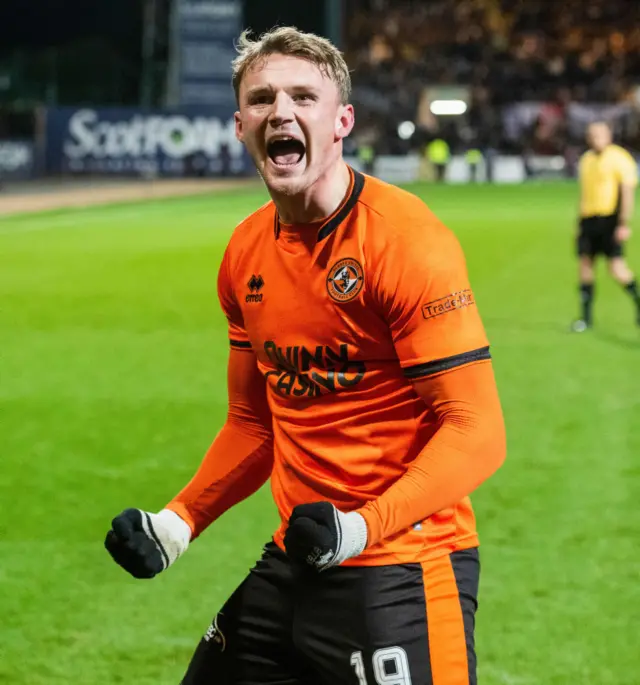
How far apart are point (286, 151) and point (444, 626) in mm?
A: 1185

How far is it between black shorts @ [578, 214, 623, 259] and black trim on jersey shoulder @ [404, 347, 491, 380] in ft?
35.3

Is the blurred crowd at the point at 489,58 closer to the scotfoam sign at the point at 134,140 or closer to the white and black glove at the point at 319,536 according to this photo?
the scotfoam sign at the point at 134,140

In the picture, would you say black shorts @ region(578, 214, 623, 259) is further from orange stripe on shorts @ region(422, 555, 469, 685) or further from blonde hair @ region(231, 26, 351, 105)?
orange stripe on shorts @ region(422, 555, 469, 685)

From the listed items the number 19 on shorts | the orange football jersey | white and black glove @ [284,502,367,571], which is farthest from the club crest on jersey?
the number 19 on shorts

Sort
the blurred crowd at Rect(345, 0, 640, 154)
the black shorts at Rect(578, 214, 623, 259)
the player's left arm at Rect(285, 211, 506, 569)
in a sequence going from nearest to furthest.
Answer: the player's left arm at Rect(285, 211, 506, 569)
the black shorts at Rect(578, 214, 623, 259)
the blurred crowd at Rect(345, 0, 640, 154)

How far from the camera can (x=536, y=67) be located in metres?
54.3

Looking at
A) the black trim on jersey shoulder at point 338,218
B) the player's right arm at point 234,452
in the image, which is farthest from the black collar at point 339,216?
the player's right arm at point 234,452

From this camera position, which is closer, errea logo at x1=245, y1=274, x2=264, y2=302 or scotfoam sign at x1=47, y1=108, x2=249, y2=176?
errea logo at x1=245, y1=274, x2=264, y2=302

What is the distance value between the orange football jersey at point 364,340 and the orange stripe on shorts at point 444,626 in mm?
56

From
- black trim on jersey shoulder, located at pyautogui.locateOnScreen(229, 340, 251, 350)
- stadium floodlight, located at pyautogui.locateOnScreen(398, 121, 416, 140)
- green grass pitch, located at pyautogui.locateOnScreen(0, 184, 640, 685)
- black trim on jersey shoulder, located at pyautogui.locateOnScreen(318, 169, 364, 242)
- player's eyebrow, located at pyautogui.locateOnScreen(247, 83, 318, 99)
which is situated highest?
player's eyebrow, located at pyautogui.locateOnScreen(247, 83, 318, 99)

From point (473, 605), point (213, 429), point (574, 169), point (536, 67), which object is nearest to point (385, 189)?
point (473, 605)

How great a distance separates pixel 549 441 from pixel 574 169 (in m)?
41.1

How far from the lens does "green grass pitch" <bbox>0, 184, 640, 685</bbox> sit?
197 inches

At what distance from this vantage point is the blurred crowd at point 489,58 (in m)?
52.2
